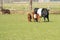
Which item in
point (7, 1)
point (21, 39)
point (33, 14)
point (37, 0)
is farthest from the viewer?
point (37, 0)

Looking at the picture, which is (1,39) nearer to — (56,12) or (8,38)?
(8,38)

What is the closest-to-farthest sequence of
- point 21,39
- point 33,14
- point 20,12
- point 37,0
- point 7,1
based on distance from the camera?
point 21,39, point 33,14, point 20,12, point 7,1, point 37,0

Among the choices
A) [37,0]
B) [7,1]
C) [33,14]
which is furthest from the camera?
[37,0]

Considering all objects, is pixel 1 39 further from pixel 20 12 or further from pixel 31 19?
pixel 20 12

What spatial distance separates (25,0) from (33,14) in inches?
2137

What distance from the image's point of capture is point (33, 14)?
18.2 metres

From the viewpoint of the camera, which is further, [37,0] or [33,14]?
[37,0]

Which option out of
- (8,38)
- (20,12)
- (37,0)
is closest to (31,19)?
(8,38)

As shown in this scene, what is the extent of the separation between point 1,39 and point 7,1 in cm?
5836

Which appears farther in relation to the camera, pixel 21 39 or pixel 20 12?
pixel 20 12

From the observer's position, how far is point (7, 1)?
6812 cm

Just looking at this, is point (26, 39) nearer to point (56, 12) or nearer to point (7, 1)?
point (56, 12)

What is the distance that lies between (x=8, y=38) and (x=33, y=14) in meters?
7.84

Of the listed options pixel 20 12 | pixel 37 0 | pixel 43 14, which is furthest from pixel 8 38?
pixel 37 0
